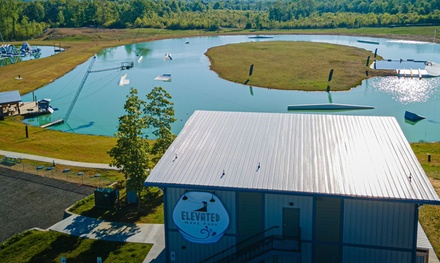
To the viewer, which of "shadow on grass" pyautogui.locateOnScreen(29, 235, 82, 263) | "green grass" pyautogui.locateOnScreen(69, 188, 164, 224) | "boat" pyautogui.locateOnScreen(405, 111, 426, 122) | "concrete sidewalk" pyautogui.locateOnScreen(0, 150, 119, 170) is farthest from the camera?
"boat" pyautogui.locateOnScreen(405, 111, 426, 122)

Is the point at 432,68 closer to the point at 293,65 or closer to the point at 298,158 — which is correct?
the point at 293,65

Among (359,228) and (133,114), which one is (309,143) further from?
(133,114)

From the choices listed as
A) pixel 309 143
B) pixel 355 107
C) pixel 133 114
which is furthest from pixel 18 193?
pixel 355 107

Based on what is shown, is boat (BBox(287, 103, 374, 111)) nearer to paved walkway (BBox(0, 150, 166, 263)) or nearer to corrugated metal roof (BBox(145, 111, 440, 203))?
corrugated metal roof (BBox(145, 111, 440, 203))

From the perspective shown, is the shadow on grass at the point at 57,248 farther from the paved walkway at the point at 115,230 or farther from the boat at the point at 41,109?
the boat at the point at 41,109

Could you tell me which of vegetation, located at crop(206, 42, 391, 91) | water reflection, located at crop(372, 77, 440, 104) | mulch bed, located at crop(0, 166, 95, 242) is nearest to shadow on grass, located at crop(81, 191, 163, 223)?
mulch bed, located at crop(0, 166, 95, 242)

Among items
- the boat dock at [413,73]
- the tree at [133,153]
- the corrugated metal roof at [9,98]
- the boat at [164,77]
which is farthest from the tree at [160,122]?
the boat dock at [413,73]
